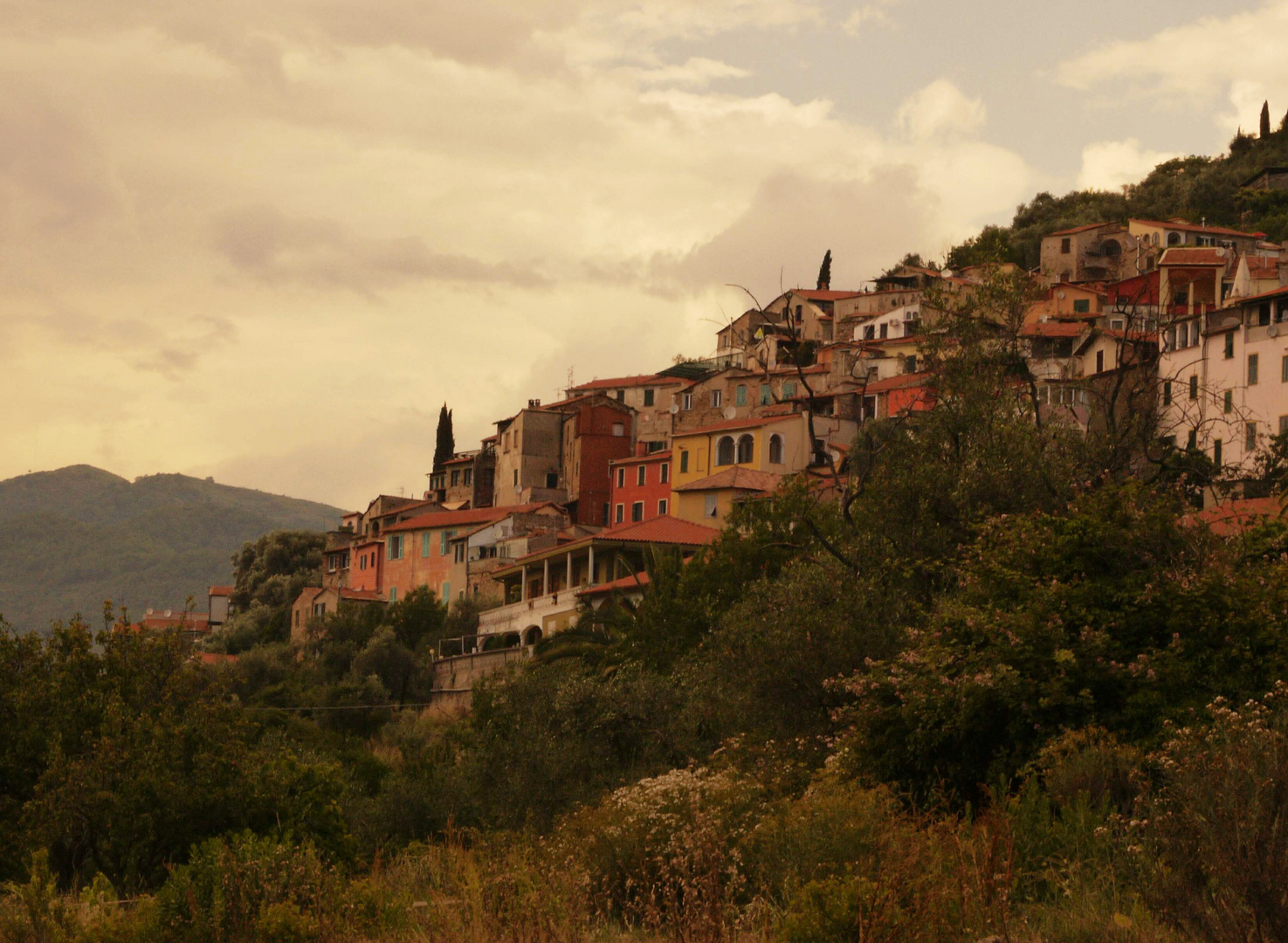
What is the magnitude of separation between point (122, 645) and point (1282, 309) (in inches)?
1951

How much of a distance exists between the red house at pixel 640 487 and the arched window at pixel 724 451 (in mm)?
3896

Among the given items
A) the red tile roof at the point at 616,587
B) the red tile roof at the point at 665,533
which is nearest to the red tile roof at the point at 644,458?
the red tile roof at the point at 665,533

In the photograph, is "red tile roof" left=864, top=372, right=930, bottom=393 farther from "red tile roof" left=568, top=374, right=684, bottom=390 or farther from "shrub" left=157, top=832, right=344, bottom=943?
"shrub" left=157, top=832, right=344, bottom=943

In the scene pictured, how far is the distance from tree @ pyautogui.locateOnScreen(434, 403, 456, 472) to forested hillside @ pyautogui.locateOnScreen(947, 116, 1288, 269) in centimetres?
3772

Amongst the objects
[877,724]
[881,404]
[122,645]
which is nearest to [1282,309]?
[881,404]

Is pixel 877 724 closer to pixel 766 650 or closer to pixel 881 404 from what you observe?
pixel 766 650

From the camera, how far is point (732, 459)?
240 ft

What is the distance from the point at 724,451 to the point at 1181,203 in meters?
59.1

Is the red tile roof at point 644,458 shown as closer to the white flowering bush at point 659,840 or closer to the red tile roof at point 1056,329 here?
the red tile roof at point 1056,329

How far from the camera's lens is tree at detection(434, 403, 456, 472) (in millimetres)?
103938

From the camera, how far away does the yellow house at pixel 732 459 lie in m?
65.9

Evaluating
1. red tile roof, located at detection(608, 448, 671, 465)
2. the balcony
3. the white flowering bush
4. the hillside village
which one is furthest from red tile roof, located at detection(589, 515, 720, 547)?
the white flowering bush

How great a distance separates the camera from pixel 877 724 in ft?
62.4

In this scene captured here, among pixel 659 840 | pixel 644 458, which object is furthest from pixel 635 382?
pixel 659 840
